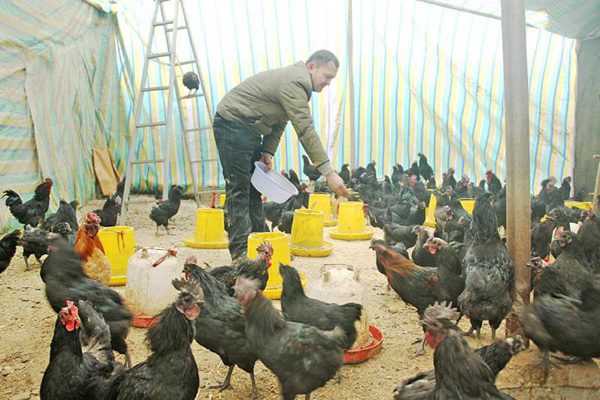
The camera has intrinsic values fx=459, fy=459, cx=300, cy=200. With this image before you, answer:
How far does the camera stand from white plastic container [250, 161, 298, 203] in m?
4.29

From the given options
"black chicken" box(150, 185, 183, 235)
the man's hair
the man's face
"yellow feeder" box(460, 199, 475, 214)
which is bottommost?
"yellow feeder" box(460, 199, 475, 214)

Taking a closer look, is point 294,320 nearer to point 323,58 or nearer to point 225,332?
point 225,332

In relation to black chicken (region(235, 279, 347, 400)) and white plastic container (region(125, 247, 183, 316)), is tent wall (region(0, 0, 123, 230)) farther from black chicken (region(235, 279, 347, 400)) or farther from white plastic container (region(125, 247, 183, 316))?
black chicken (region(235, 279, 347, 400))

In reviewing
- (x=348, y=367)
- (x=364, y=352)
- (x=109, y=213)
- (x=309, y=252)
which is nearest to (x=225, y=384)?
(x=348, y=367)

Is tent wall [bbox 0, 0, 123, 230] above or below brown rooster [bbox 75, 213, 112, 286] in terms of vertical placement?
above

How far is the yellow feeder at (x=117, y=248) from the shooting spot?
4785 mm

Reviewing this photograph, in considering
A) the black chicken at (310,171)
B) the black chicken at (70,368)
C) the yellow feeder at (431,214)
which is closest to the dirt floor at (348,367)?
the black chicken at (70,368)

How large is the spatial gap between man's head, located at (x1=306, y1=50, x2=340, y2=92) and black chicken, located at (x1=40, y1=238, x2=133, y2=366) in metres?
2.41

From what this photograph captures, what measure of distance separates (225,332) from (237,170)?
1.91m

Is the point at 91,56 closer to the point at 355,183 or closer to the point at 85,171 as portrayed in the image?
the point at 85,171

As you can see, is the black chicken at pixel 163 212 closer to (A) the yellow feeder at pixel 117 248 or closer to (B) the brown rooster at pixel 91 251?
(A) the yellow feeder at pixel 117 248

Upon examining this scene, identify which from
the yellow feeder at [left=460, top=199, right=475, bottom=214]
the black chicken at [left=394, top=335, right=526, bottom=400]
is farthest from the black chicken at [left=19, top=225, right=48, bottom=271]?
the yellow feeder at [left=460, top=199, right=475, bottom=214]

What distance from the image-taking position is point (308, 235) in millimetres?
6180

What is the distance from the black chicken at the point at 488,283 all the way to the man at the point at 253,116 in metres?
1.78
